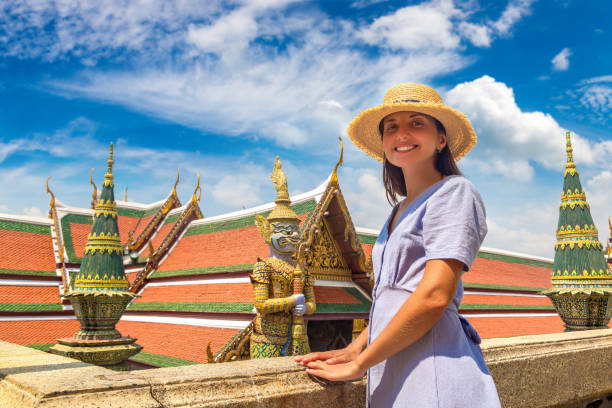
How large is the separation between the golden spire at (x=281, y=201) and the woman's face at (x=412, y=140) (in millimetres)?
4854

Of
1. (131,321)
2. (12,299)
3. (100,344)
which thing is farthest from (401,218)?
(12,299)

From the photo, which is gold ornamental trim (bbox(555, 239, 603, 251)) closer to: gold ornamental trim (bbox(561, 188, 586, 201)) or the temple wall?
gold ornamental trim (bbox(561, 188, 586, 201))

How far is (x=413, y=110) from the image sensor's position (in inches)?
71.3

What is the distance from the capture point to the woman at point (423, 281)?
1421mm

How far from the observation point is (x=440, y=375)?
4.75 ft

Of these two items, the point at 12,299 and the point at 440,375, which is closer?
the point at 440,375

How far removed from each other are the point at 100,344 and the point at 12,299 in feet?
16.3

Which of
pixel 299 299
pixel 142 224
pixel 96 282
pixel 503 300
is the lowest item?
pixel 299 299

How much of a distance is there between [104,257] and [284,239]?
154 inches

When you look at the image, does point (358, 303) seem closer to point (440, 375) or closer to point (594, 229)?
point (594, 229)

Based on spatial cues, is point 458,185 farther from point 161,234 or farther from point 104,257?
point 161,234

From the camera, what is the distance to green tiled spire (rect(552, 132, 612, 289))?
8188mm

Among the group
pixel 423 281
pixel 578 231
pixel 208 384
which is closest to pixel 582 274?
pixel 578 231

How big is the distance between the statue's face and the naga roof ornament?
17.0 feet
